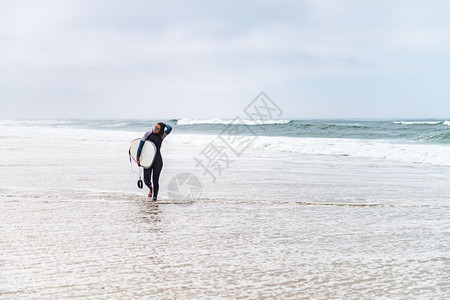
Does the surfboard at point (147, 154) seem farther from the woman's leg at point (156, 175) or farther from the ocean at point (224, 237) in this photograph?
the ocean at point (224, 237)

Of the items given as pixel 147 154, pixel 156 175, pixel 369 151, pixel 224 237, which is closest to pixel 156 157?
pixel 147 154

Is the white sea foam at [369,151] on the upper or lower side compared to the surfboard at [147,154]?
lower

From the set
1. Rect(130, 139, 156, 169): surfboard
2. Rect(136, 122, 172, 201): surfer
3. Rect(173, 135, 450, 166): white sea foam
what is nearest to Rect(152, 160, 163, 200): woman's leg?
Rect(136, 122, 172, 201): surfer

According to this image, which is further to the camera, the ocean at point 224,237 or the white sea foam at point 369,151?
the white sea foam at point 369,151

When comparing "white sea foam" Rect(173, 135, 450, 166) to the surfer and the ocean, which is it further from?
the surfer

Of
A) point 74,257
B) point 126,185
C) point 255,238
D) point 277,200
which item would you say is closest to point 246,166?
point 126,185

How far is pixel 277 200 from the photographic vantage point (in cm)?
983

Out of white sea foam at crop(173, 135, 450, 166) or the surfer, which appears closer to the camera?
the surfer

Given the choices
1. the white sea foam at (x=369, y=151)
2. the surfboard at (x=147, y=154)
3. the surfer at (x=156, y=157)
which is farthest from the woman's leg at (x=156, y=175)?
the white sea foam at (x=369, y=151)

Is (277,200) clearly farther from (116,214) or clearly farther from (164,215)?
(116,214)

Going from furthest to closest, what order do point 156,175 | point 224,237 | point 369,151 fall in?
point 369,151
point 156,175
point 224,237

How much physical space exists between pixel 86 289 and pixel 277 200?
5792 mm

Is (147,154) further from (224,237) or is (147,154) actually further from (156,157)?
(224,237)

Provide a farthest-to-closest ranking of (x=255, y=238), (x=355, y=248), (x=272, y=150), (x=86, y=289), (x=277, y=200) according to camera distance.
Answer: (x=272, y=150), (x=277, y=200), (x=255, y=238), (x=355, y=248), (x=86, y=289)
